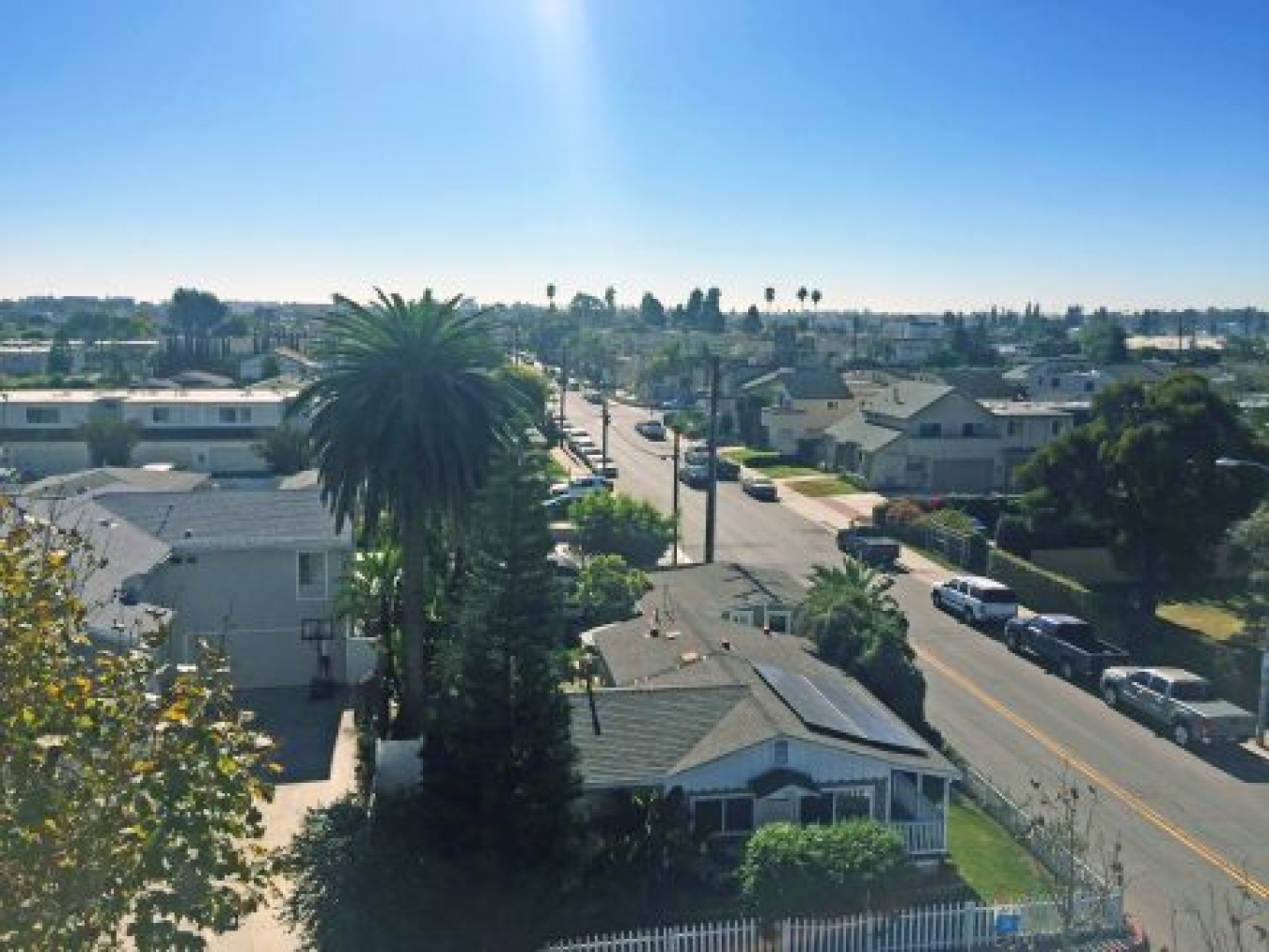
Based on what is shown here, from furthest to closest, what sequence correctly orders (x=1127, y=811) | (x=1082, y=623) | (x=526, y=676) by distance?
(x=1082, y=623)
(x=1127, y=811)
(x=526, y=676)

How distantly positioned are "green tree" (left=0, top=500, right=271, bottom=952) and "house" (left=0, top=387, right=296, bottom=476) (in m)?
54.6

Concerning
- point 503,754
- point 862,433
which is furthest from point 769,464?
point 503,754

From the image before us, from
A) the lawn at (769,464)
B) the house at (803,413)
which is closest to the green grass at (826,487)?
the lawn at (769,464)

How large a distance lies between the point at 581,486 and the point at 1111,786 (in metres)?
42.2

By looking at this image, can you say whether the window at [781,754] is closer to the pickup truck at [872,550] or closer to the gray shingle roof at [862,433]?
the pickup truck at [872,550]

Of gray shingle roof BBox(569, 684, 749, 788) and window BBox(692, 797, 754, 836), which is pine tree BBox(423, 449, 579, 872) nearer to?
gray shingle roof BBox(569, 684, 749, 788)

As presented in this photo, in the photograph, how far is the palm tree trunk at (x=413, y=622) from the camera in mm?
28969

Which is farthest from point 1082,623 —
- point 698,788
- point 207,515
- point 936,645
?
point 207,515

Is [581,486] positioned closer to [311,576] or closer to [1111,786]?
[311,576]

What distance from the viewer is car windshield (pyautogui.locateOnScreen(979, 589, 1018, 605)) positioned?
145 feet

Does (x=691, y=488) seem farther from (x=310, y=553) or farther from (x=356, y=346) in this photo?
(x=356, y=346)

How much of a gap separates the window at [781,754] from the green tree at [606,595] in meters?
14.9

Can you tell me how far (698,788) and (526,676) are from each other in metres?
4.60

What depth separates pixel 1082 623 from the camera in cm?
3962
